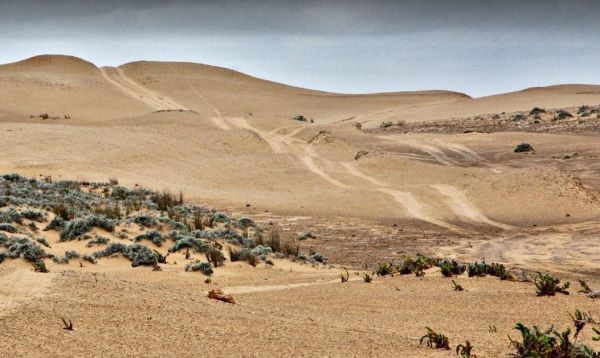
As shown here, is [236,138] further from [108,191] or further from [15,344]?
[15,344]

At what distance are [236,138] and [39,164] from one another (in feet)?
33.8

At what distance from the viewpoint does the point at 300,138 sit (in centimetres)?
3912

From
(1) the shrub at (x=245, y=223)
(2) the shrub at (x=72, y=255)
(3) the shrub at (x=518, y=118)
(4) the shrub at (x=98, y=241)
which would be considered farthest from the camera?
(3) the shrub at (x=518, y=118)

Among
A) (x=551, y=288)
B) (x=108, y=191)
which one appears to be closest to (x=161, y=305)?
(x=551, y=288)

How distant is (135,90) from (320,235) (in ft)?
216

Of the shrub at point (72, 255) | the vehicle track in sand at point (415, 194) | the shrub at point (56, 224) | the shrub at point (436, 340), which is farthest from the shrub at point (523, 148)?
the shrub at point (436, 340)

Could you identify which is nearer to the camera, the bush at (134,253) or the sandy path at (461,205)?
the bush at (134,253)

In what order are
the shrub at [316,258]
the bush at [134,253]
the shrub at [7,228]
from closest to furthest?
the bush at [134,253] < the shrub at [7,228] < the shrub at [316,258]

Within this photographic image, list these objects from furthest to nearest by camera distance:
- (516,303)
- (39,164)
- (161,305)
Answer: (39,164) → (516,303) → (161,305)

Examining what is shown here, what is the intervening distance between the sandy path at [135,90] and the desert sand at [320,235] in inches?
538

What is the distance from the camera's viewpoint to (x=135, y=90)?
8025cm

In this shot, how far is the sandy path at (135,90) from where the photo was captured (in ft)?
232

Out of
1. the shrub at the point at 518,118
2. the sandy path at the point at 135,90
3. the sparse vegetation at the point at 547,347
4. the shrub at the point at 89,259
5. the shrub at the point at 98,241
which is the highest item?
the sandy path at the point at 135,90

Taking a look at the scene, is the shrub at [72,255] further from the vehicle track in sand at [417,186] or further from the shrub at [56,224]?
the vehicle track in sand at [417,186]
